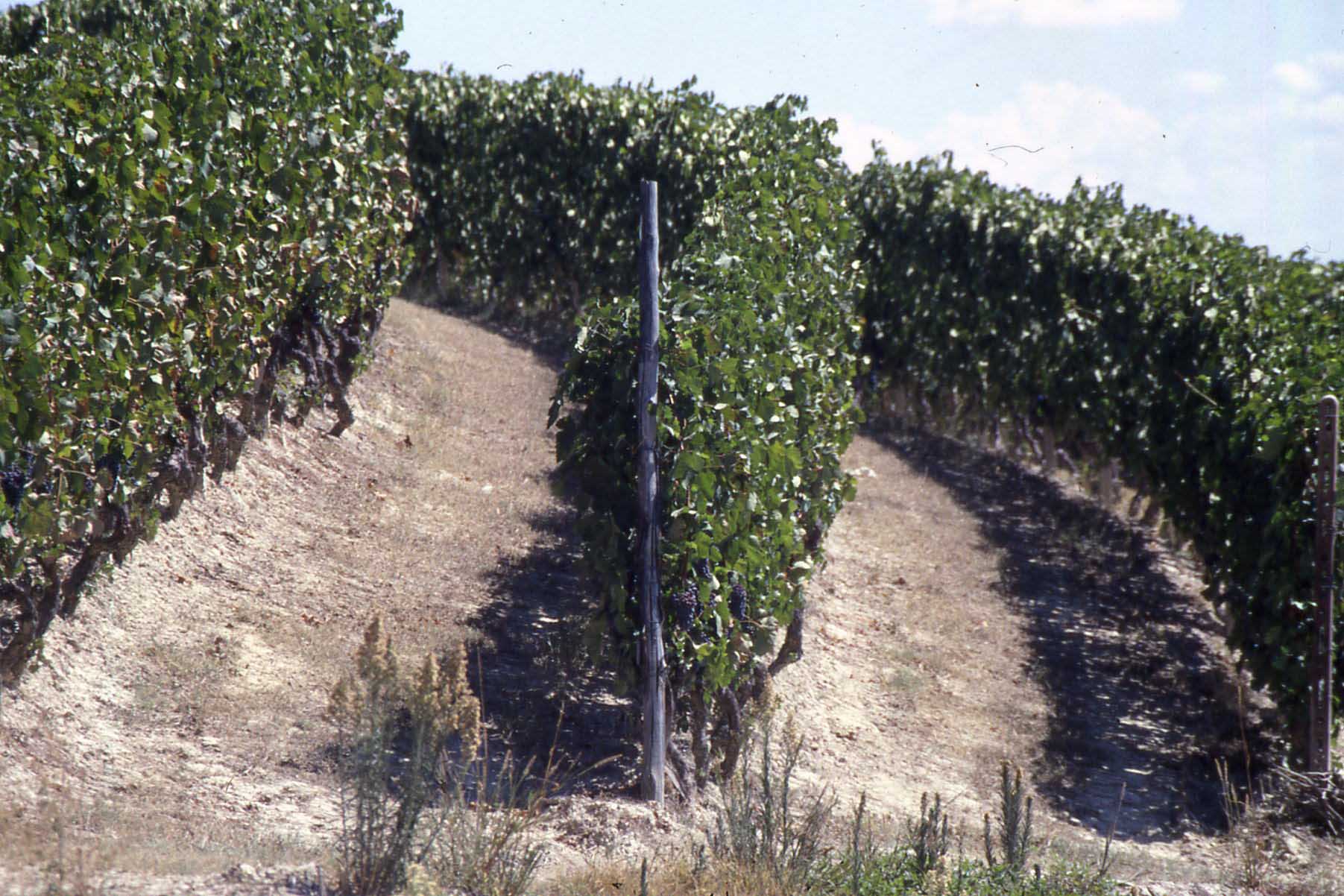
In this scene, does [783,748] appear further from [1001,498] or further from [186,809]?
[1001,498]

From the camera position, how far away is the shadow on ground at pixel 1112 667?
25.7 ft

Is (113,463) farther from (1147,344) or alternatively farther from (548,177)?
(548,177)

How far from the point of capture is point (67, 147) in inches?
201

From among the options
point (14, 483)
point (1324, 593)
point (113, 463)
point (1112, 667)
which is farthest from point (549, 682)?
point (1112, 667)

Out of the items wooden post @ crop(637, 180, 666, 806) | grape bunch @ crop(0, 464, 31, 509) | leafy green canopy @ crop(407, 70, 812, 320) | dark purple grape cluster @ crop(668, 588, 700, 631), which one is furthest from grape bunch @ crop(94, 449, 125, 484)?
leafy green canopy @ crop(407, 70, 812, 320)

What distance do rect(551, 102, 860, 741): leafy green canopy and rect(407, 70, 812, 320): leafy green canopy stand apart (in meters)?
8.75

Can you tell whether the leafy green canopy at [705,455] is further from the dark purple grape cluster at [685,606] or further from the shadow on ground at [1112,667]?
the shadow on ground at [1112,667]

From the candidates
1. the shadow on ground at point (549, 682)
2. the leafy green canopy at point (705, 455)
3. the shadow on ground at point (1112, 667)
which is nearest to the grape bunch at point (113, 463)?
the leafy green canopy at point (705, 455)

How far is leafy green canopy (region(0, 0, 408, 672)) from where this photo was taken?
16.1 feet

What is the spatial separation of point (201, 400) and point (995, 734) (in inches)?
232

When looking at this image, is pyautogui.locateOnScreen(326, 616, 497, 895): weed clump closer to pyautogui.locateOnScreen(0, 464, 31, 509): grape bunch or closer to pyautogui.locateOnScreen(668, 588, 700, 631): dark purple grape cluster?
pyautogui.locateOnScreen(668, 588, 700, 631): dark purple grape cluster

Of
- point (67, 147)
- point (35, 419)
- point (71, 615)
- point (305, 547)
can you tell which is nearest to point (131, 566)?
point (71, 615)

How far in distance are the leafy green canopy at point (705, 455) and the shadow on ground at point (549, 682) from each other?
20.6 inches

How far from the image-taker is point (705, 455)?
5.76 metres
